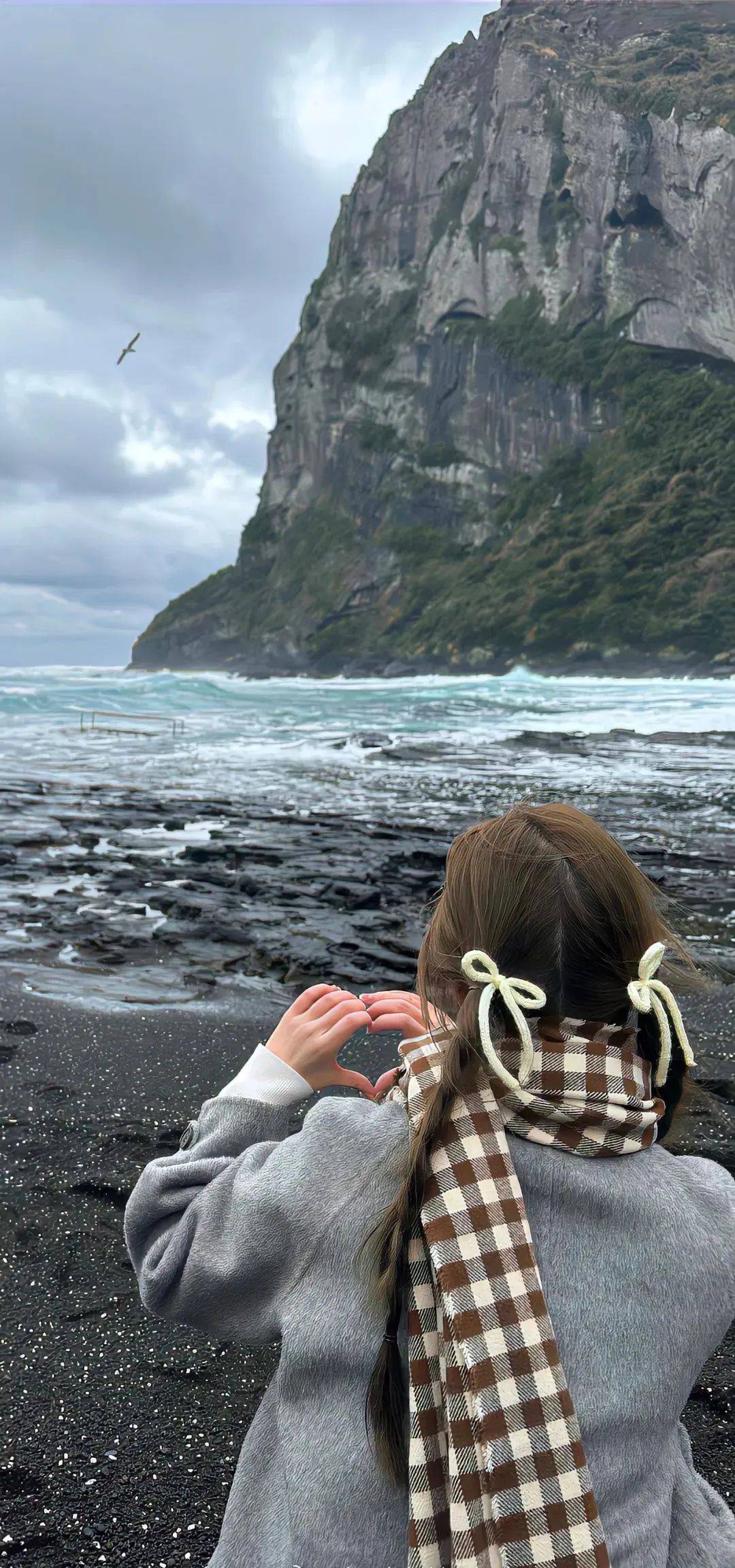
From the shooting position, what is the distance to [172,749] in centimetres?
1936

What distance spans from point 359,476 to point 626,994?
87.7 meters

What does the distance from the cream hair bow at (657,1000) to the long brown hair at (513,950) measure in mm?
13

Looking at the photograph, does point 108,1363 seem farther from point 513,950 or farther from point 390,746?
point 390,746

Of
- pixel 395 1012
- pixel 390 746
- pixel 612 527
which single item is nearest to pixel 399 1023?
pixel 395 1012

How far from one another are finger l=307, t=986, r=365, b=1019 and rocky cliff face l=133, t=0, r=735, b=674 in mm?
59492

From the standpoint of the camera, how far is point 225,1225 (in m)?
1.02

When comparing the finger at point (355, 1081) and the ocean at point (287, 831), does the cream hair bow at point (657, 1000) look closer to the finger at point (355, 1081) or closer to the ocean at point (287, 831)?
the finger at point (355, 1081)

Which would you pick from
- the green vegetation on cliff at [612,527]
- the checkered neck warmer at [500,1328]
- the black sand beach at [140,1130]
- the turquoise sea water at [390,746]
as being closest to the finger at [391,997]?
the checkered neck warmer at [500,1328]

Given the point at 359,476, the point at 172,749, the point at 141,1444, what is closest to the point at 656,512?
the point at 359,476

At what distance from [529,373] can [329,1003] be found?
77078mm

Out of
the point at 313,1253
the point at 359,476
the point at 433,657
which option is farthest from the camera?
the point at 359,476

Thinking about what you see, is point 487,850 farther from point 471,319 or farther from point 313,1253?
point 471,319

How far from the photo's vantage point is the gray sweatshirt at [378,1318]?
0.92 m

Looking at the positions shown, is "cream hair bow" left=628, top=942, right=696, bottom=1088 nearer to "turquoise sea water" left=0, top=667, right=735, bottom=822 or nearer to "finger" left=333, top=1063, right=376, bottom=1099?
"finger" left=333, top=1063, right=376, bottom=1099
